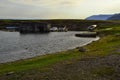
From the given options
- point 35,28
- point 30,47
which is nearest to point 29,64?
point 30,47

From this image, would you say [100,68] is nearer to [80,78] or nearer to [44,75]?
[80,78]

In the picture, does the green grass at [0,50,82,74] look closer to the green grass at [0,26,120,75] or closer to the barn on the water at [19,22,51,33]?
the green grass at [0,26,120,75]

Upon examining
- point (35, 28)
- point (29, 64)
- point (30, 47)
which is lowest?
point (30, 47)

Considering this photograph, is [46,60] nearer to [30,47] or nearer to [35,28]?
[30,47]

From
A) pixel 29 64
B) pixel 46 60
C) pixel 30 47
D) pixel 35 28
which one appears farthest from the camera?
pixel 35 28

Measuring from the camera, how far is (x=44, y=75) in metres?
22.3

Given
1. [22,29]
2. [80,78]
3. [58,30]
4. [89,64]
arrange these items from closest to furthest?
[80,78] → [89,64] → [22,29] → [58,30]

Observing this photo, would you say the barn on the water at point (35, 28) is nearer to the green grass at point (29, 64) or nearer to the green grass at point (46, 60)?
the green grass at point (46, 60)

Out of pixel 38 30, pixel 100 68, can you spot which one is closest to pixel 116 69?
pixel 100 68

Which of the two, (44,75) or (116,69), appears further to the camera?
(116,69)

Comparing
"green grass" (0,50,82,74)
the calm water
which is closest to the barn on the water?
the calm water

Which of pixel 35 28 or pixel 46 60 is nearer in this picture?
pixel 46 60

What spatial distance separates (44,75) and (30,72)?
7.23ft

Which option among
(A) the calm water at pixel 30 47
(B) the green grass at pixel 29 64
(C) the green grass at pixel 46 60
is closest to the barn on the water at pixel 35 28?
(A) the calm water at pixel 30 47
